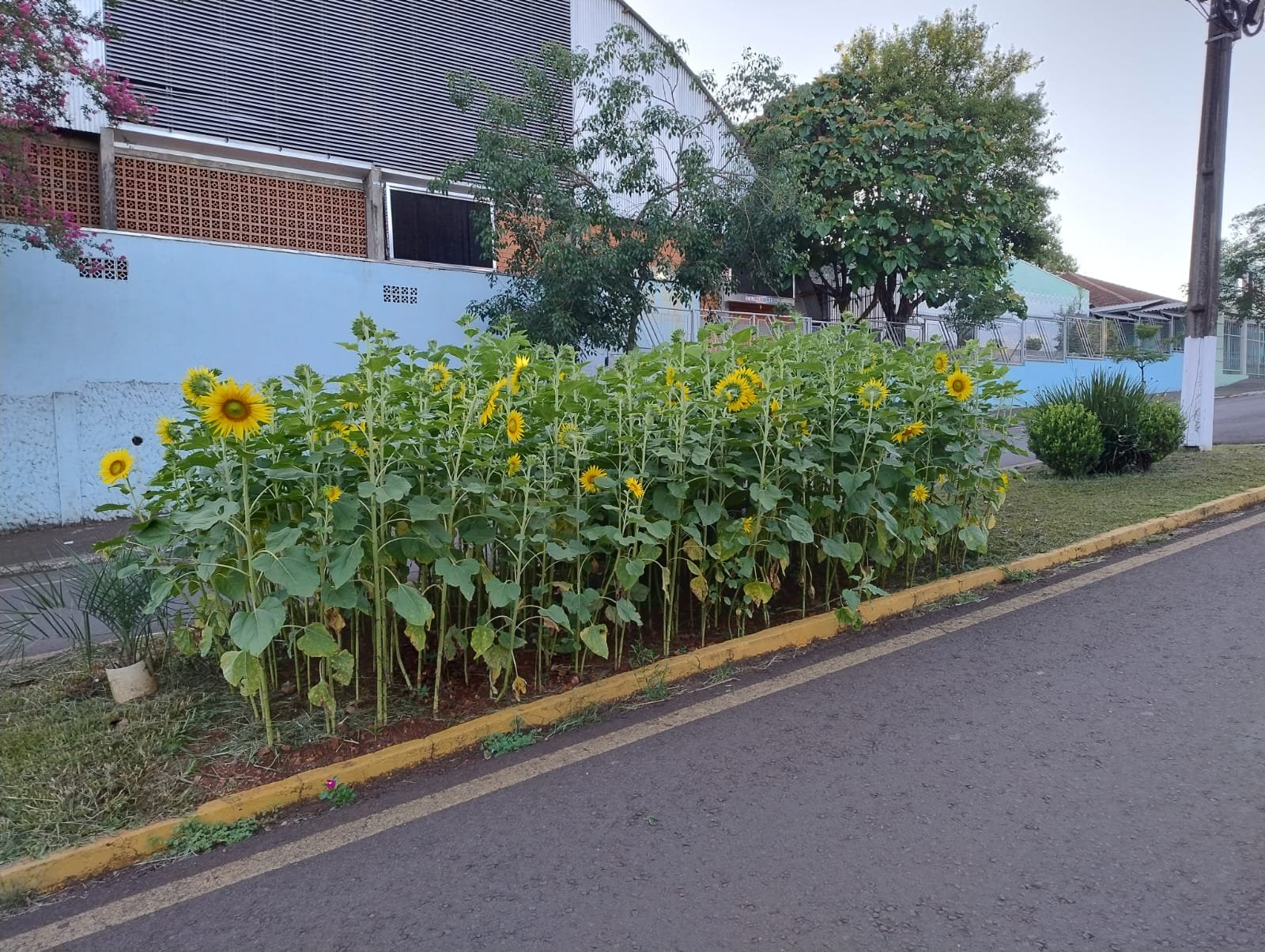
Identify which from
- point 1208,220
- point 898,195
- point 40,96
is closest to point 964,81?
point 898,195

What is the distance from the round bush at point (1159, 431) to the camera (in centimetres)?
989

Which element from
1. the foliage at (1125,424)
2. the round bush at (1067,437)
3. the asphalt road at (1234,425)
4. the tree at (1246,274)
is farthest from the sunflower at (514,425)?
the tree at (1246,274)

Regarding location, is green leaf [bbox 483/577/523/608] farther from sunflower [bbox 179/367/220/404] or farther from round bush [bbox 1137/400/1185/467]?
round bush [bbox 1137/400/1185/467]

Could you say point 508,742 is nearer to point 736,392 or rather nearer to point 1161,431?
point 736,392

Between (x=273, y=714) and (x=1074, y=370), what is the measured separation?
85.5 feet

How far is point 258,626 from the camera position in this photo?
10.8ft

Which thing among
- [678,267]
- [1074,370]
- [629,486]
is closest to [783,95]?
[678,267]

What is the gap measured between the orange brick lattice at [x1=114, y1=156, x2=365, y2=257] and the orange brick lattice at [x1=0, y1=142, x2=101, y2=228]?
11.3 inches

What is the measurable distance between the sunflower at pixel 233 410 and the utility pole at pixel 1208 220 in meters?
11.5

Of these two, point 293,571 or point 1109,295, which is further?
point 1109,295

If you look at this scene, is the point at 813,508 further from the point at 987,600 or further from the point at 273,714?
the point at 273,714

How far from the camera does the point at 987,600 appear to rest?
5.77 metres

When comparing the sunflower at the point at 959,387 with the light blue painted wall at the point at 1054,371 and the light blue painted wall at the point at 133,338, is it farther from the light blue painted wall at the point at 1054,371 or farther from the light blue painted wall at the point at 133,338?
the light blue painted wall at the point at 1054,371

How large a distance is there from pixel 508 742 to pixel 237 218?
11315 millimetres
